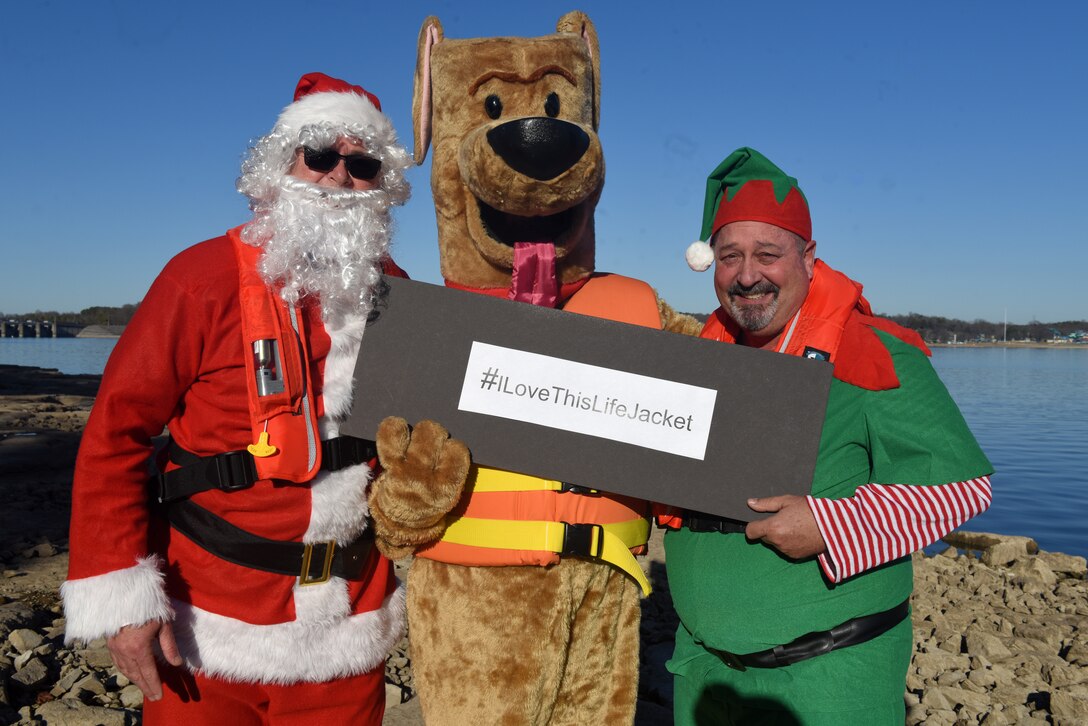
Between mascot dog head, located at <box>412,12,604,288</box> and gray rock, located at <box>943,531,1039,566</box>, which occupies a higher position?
mascot dog head, located at <box>412,12,604,288</box>

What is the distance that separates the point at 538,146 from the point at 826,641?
1.61 m

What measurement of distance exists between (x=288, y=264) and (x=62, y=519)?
608 cm

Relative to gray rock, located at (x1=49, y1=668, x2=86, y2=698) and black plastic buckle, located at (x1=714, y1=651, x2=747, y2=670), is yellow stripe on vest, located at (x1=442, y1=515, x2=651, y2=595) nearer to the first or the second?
black plastic buckle, located at (x1=714, y1=651, x2=747, y2=670)

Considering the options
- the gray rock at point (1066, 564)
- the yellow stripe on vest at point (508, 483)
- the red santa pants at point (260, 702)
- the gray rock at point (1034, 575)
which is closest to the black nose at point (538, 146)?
the yellow stripe on vest at point (508, 483)

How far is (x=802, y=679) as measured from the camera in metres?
2.11

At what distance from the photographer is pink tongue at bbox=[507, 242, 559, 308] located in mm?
2459

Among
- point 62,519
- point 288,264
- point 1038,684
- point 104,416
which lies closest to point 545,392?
point 288,264

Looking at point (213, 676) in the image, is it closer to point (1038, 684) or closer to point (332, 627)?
point (332, 627)

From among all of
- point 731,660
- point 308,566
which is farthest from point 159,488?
point 731,660

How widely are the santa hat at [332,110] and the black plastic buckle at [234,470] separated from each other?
3.29 ft

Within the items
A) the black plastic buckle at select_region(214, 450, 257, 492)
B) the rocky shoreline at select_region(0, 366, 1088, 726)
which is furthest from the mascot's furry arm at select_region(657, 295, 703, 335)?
the rocky shoreline at select_region(0, 366, 1088, 726)

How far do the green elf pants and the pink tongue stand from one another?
1229 mm

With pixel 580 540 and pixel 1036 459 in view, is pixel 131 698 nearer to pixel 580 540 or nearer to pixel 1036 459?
pixel 580 540

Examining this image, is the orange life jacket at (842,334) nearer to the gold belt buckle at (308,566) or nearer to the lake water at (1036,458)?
the gold belt buckle at (308,566)
